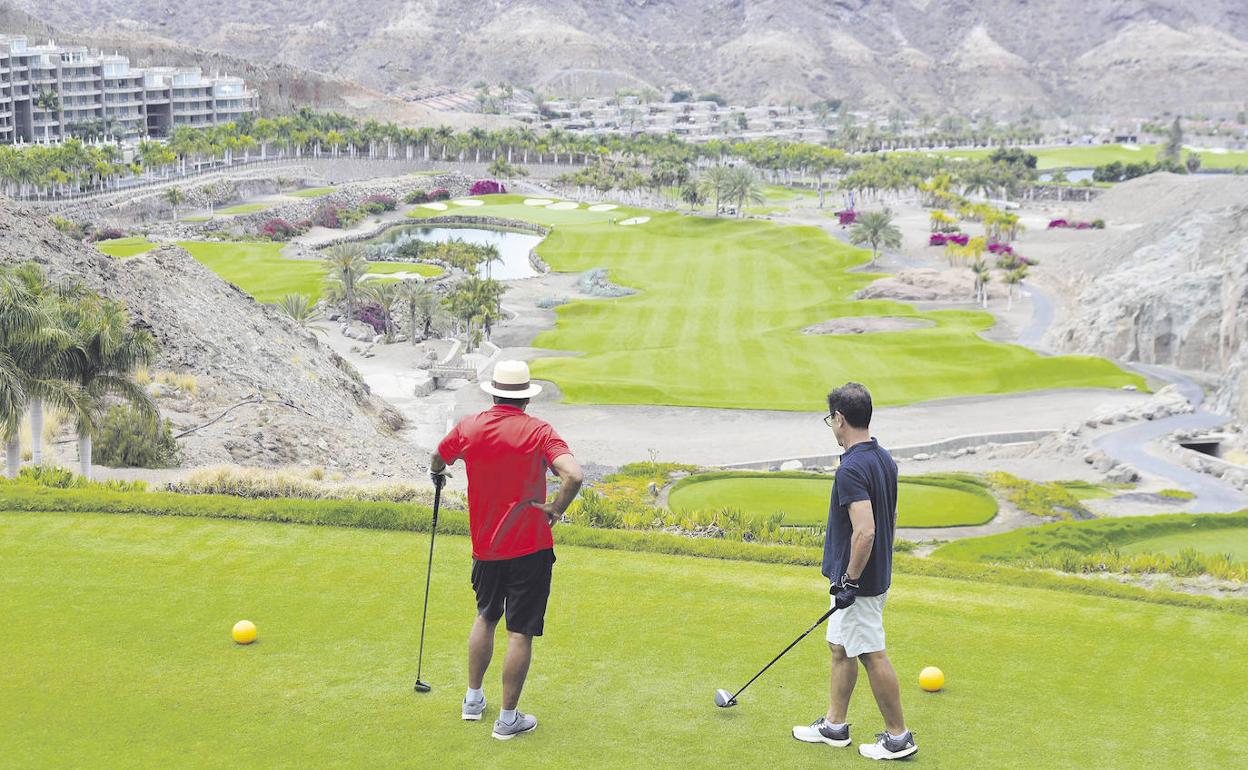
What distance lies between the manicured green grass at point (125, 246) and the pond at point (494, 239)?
25624mm

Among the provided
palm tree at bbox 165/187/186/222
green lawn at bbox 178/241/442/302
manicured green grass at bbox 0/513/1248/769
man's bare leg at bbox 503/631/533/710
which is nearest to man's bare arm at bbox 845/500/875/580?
manicured green grass at bbox 0/513/1248/769

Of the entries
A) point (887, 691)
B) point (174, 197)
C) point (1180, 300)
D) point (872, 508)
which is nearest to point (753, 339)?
point (1180, 300)

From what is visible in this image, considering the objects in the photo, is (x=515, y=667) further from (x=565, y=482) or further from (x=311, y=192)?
(x=311, y=192)

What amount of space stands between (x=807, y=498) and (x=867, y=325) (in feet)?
141

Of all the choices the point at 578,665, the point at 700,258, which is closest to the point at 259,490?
the point at 578,665

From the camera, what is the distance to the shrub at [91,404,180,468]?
78.0 ft

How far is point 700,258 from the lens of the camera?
104m

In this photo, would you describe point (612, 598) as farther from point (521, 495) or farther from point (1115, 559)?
point (1115, 559)

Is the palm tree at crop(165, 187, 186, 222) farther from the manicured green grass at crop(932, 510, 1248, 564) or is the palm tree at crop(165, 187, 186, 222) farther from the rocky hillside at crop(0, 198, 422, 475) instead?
the manicured green grass at crop(932, 510, 1248, 564)

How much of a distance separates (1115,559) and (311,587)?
1022 centimetres

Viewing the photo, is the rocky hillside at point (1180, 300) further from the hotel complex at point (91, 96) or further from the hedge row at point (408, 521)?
the hotel complex at point (91, 96)

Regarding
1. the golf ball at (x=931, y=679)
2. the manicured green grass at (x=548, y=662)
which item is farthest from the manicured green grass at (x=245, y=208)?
the golf ball at (x=931, y=679)

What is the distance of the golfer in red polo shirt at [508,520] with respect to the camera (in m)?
9.73

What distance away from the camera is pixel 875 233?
97.4 m
